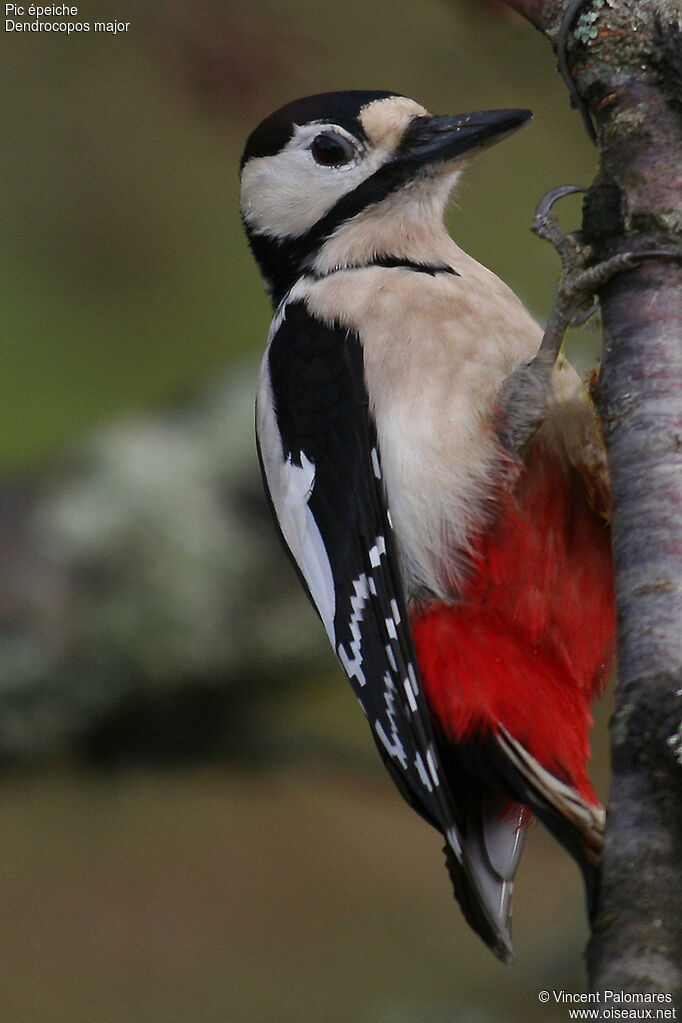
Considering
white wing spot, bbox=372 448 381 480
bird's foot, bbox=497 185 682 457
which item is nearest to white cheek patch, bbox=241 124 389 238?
bird's foot, bbox=497 185 682 457

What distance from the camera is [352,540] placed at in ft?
6.58

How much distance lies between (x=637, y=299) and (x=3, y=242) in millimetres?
2157

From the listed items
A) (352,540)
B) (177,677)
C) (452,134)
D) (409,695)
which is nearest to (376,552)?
(352,540)

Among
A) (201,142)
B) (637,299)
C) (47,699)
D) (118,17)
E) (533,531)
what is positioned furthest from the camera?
(201,142)

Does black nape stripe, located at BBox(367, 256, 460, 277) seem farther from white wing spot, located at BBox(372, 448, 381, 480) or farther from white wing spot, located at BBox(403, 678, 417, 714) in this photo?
white wing spot, located at BBox(403, 678, 417, 714)

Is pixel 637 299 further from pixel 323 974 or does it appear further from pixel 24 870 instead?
pixel 24 870

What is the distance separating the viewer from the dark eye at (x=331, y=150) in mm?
2256

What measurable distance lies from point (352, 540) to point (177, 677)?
1.14 metres

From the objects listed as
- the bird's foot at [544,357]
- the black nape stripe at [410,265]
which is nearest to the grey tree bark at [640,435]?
the bird's foot at [544,357]

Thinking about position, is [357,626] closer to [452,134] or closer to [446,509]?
[446,509]

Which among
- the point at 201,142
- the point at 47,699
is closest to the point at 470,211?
the point at 201,142

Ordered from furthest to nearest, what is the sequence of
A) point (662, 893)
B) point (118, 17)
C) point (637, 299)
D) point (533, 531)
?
point (118, 17) < point (533, 531) < point (637, 299) < point (662, 893)

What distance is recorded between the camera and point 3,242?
3.30m

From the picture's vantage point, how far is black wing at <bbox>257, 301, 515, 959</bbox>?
1846 mm
